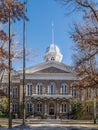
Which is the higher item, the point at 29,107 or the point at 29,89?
the point at 29,89

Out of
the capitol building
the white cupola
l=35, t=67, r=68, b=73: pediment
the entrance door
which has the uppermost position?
the white cupola

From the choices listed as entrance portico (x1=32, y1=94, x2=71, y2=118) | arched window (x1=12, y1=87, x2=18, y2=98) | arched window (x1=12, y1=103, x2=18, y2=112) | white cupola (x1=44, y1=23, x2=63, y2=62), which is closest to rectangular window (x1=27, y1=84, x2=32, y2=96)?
entrance portico (x1=32, y1=94, x2=71, y2=118)

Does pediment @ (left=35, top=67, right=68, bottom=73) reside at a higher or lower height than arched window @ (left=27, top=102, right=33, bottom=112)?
higher

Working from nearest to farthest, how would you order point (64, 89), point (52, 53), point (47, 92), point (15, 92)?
point (47, 92) → point (64, 89) → point (15, 92) → point (52, 53)

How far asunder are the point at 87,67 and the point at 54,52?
5391 centimetres

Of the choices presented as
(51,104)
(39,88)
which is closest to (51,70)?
(39,88)

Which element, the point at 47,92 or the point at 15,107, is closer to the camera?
the point at 47,92

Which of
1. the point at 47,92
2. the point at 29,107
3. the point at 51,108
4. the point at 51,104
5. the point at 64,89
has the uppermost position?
the point at 64,89

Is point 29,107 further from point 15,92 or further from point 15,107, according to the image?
point 15,92

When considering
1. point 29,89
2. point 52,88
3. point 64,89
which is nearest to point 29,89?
point 29,89

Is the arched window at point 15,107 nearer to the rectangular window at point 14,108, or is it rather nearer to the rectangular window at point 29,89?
the rectangular window at point 14,108

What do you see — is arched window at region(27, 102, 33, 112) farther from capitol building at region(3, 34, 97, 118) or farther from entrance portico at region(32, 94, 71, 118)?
entrance portico at region(32, 94, 71, 118)

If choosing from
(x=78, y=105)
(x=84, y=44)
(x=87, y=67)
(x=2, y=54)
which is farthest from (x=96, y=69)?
(x=78, y=105)

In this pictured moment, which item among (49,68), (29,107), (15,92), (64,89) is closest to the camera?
(29,107)
